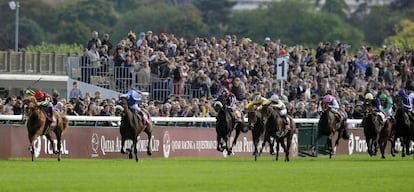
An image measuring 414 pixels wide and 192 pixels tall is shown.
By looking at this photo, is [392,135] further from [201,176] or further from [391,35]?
[391,35]

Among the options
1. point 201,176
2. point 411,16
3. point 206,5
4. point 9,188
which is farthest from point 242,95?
point 206,5

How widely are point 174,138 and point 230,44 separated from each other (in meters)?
9.17

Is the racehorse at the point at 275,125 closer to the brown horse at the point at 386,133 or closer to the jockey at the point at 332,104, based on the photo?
the jockey at the point at 332,104

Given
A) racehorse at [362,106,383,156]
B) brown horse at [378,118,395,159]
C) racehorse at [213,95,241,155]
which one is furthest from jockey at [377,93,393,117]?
racehorse at [213,95,241,155]

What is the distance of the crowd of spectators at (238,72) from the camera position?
38375 mm

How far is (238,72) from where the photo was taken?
42562 millimetres

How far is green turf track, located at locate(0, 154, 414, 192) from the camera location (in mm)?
21078

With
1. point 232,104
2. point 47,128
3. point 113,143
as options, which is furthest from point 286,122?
point 47,128

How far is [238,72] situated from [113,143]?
8.51 m

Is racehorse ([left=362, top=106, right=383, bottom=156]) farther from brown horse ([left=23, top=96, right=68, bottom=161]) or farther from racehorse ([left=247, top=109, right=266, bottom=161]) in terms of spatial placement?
brown horse ([left=23, top=96, right=68, bottom=161])

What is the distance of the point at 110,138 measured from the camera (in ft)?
114

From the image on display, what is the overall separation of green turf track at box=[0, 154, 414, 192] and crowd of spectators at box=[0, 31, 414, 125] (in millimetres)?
6979

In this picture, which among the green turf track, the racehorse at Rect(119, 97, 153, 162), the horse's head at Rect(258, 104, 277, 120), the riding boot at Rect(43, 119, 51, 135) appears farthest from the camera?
the horse's head at Rect(258, 104, 277, 120)

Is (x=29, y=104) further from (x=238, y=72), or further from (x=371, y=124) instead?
(x=238, y=72)
